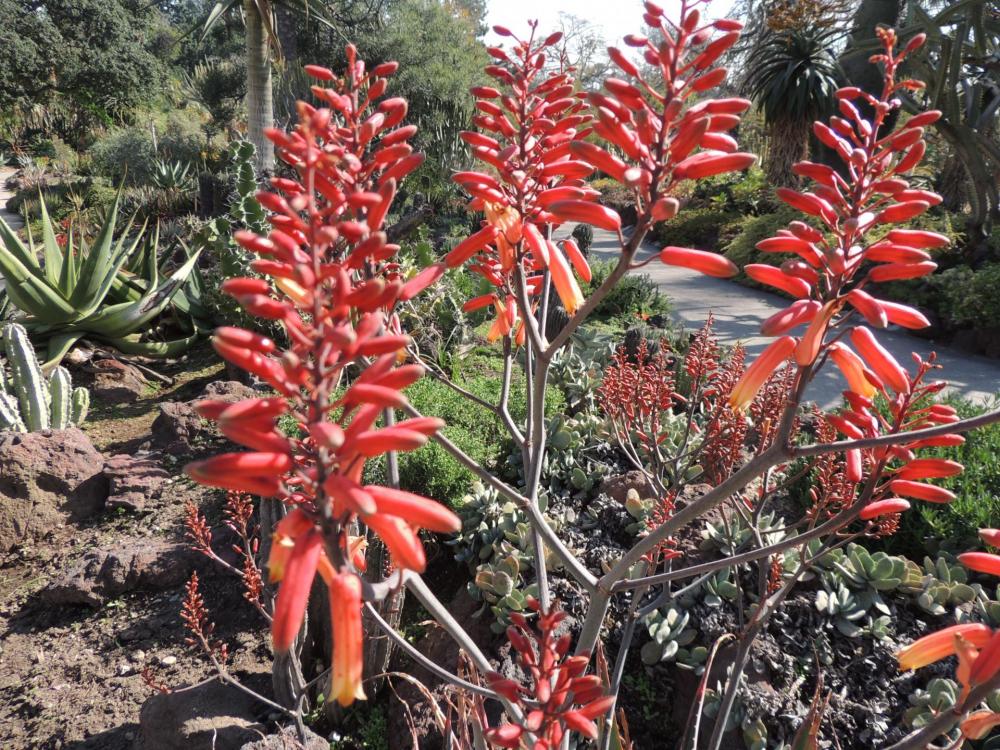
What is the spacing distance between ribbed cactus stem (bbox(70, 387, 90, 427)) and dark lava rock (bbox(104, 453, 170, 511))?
847 millimetres

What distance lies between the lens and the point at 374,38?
17109mm

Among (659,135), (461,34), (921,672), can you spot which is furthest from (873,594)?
(461,34)

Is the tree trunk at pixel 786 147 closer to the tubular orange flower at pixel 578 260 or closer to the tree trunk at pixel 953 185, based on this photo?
the tree trunk at pixel 953 185

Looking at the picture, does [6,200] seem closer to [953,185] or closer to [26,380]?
[26,380]

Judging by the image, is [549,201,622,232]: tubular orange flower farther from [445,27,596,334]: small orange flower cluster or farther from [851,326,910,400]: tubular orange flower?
[851,326,910,400]: tubular orange flower

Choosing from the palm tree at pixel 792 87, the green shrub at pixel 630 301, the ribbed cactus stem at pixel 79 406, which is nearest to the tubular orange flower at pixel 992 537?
the ribbed cactus stem at pixel 79 406

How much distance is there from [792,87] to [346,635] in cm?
1299

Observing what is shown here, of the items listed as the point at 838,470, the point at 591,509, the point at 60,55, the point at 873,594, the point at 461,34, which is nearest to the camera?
the point at 838,470

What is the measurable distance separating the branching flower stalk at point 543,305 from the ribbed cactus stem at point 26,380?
3.99 metres

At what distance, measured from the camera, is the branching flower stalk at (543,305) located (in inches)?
25.8

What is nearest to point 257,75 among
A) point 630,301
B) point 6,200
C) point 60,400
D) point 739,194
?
point 630,301

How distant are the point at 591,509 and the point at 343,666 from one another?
7.93 feet

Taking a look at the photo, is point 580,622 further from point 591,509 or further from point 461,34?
point 461,34

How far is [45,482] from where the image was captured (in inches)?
139
